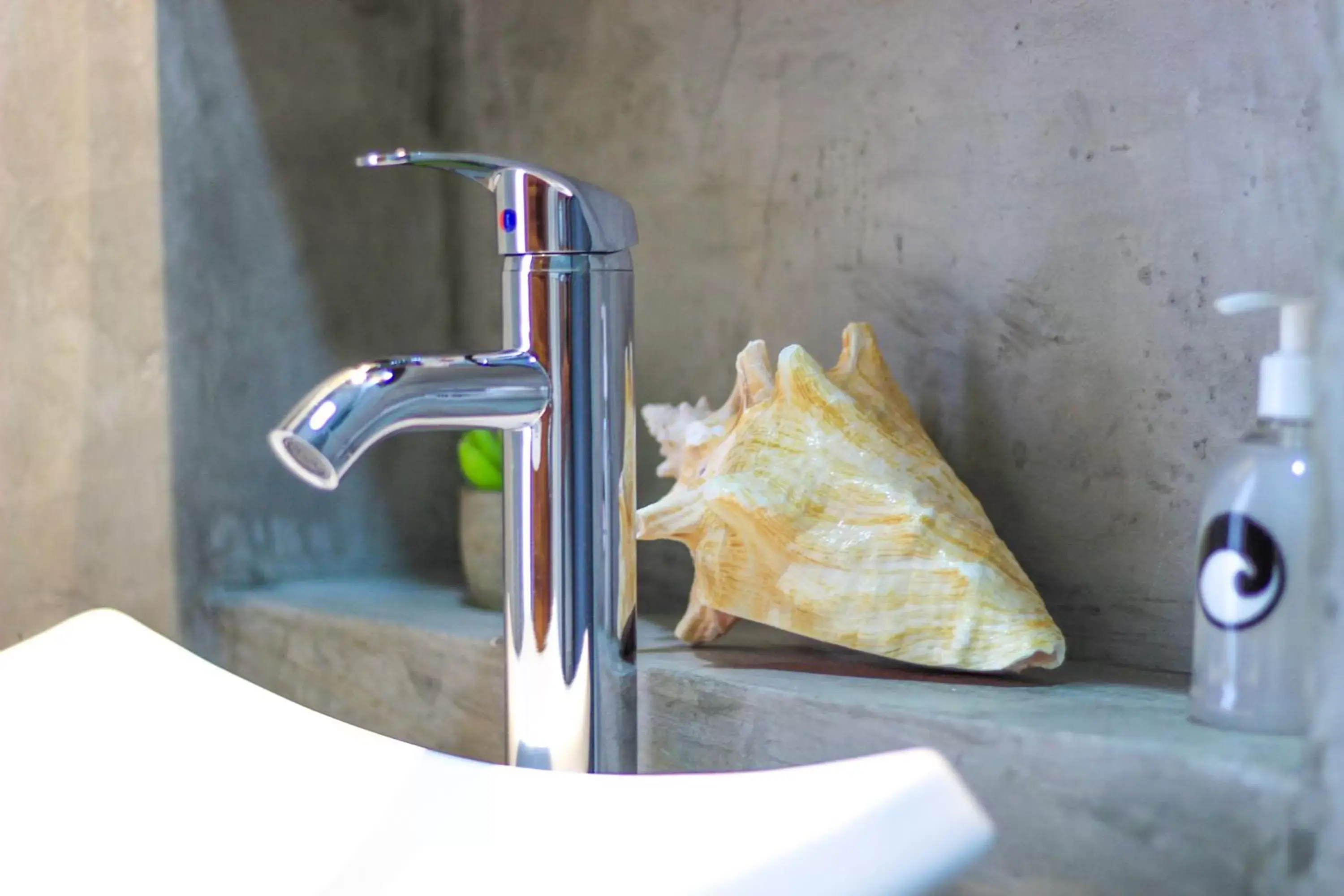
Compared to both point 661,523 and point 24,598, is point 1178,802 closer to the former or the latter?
point 661,523

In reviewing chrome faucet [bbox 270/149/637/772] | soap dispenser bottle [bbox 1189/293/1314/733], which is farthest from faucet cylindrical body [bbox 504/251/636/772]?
soap dispenser bottle [bbox 1189/293/1314/733]

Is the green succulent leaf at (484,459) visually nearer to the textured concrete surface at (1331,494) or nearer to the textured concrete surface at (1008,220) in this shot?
the textured concrete surface at (1008,220)

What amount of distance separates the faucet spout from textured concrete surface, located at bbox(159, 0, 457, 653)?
43cm

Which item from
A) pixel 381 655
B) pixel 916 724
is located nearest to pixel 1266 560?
pixel 916 724

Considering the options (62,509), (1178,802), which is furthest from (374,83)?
(1178,802)

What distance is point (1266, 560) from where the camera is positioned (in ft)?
1.58

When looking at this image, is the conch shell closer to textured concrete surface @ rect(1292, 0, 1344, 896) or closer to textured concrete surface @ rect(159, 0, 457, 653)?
textured concrete surface @ rect(1292, 0, 1344, 896)

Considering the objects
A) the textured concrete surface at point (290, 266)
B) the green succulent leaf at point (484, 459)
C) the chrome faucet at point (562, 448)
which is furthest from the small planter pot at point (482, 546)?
the chrome faucet at point (562, 448)

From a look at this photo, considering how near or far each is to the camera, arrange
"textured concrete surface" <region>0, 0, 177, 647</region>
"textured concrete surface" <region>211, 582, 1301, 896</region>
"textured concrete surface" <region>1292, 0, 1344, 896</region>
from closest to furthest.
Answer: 1. "textured concrete surface" <region>1292, 0, 1344, 896</region>
2. "textured concrete surface" <region>211, 582, 1301, 896</region>
3. "textured concrete surface" <region>0, 0, 177, 647</region>

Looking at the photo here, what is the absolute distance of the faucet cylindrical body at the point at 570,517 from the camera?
49cm

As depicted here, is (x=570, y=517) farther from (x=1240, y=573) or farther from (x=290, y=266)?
(x=290, y=266)

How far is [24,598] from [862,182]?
645mm

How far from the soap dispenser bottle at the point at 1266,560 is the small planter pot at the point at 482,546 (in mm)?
418

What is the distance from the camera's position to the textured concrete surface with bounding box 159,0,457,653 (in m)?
0.84
